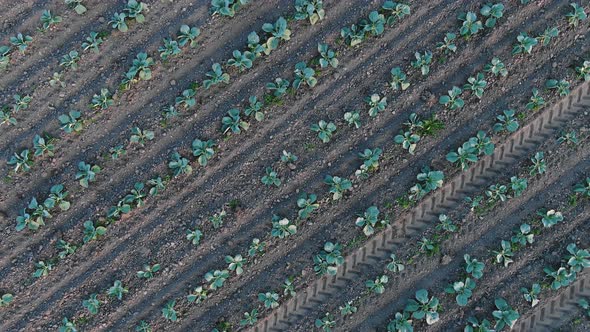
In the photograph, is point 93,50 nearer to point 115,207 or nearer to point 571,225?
point 115,207

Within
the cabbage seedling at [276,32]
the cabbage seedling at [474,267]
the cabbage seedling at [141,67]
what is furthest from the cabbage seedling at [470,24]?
the cabbage seedling at [141,67]

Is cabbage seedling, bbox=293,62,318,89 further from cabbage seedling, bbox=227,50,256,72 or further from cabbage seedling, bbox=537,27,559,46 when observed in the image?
cabbage seedling, bbox=537,27,559,46

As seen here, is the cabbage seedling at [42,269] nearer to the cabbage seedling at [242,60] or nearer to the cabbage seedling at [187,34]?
the cabbage seedling at [187,34]

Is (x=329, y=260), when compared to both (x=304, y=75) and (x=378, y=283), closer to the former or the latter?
(x=378, y=283)

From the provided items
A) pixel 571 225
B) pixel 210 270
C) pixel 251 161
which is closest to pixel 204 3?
pixel 251 161

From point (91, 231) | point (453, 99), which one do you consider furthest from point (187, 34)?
point (453, 99)
